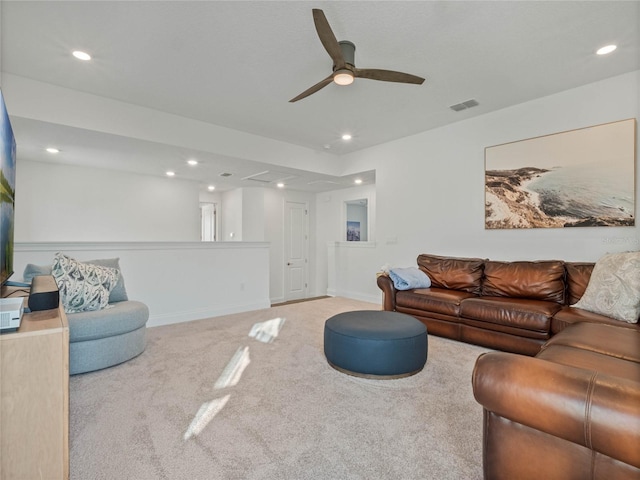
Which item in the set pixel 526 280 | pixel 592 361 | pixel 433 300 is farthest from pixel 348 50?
pixel 526 280

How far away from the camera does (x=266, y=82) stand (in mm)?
3125

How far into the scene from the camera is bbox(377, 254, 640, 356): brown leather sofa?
2.85 m

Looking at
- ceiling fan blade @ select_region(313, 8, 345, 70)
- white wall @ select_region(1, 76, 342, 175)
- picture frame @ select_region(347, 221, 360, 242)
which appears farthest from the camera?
picture frame @ select_region(347, 221, 360, 242)

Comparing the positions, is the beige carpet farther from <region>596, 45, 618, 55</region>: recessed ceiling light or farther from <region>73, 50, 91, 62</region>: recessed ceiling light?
<region>596, 45, 618, 55</region>: recessed ceiling light

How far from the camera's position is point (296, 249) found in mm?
7273

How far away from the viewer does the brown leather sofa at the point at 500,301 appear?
9.34 ft

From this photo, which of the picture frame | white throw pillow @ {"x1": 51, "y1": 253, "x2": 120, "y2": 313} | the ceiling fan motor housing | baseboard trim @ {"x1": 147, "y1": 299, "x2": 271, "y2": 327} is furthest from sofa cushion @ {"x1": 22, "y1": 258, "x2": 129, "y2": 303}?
the picture frame

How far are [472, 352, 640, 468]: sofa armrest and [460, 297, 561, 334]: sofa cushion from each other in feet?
6.75

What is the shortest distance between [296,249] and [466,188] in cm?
404

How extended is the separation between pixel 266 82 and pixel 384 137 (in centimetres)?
228

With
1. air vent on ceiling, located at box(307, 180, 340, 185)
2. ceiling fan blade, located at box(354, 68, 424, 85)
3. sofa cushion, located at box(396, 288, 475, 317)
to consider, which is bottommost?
sofa cushion, located at box(396, 288, 475, 317)

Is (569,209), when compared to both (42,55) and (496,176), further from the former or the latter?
(42,55)

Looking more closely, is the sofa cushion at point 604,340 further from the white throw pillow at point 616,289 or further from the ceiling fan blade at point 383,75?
the ceiling fan blade at point 383,75

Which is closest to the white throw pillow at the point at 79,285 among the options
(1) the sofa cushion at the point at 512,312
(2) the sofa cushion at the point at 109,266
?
(2) the sofa cushion at the point at 109,266
